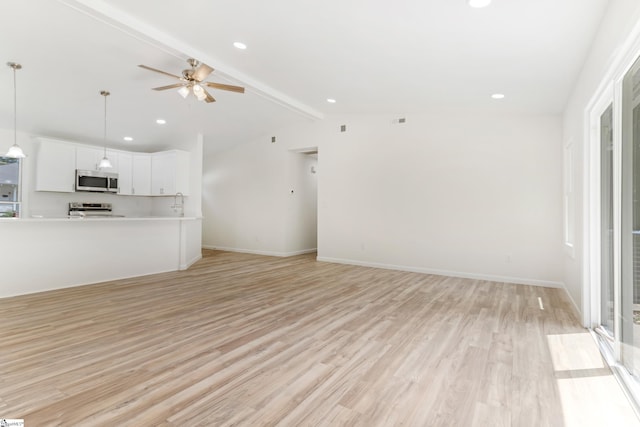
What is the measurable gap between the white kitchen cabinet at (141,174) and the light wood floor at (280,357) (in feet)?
11.1

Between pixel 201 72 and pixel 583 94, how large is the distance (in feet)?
13.8

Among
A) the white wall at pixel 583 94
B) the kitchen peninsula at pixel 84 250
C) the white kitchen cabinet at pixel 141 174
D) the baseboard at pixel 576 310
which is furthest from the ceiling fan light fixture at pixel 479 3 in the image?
the white kitchen cabinet at pixel 141 174

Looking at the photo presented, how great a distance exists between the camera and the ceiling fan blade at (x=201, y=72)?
3748mm

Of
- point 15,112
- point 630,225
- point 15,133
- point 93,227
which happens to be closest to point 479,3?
point 630,225

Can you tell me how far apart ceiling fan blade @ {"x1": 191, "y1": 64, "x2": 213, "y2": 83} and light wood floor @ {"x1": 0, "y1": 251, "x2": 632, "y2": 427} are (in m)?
2.75

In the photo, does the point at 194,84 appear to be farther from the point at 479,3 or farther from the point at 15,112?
the point at 15,112

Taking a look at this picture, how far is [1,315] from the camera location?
3.34m

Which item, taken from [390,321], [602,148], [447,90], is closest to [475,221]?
[447,90]

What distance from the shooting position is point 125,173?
7176 mm

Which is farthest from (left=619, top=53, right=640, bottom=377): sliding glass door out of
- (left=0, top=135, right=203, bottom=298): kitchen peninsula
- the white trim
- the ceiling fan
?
(left=0, top=135, right=203, bottom=298): kitchen peninsula

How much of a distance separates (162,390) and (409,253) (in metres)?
4.91

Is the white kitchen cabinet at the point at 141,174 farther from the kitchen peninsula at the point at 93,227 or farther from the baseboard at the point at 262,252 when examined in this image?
the baseboard at the point at 262,252

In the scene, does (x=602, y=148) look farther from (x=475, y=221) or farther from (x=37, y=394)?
(x=37, y=394)

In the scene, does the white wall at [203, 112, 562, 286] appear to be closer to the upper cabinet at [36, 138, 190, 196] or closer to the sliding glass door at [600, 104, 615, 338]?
the upper cabinet at [36, 138, 190, 196]
